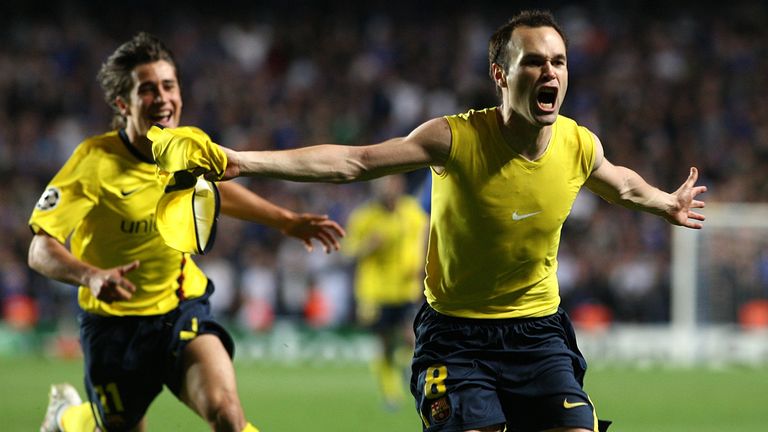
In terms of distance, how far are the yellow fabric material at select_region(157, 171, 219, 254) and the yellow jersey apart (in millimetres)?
1421

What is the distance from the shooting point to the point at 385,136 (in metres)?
22.5

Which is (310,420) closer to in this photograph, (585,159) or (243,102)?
(585,159)

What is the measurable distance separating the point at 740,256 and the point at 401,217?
7238mm

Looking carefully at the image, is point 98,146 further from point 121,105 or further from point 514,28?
point 514,28

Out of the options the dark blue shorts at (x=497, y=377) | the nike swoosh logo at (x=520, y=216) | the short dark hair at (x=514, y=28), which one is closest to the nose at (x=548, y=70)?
the short dark hair at (x=514, y=28)

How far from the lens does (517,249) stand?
16.6ft

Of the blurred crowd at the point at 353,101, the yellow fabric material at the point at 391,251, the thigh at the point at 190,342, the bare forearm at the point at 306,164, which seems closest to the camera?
the bare forearm at the point at 306,164

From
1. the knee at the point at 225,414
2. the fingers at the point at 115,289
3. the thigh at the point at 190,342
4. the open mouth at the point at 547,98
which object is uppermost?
the open mouth at the point at 547,98

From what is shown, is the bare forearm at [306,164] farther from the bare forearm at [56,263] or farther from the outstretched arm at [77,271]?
the bare forearm at [56,263]

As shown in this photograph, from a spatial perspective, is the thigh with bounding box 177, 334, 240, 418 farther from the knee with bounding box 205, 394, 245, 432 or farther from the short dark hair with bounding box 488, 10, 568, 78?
the short dark hair with bounding box 488, 10, 568, 78

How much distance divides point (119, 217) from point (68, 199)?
0.27m

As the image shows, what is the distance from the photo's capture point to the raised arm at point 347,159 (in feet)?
14.8

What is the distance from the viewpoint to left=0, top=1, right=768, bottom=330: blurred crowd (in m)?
19.7

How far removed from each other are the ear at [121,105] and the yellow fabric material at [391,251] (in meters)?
7.54
